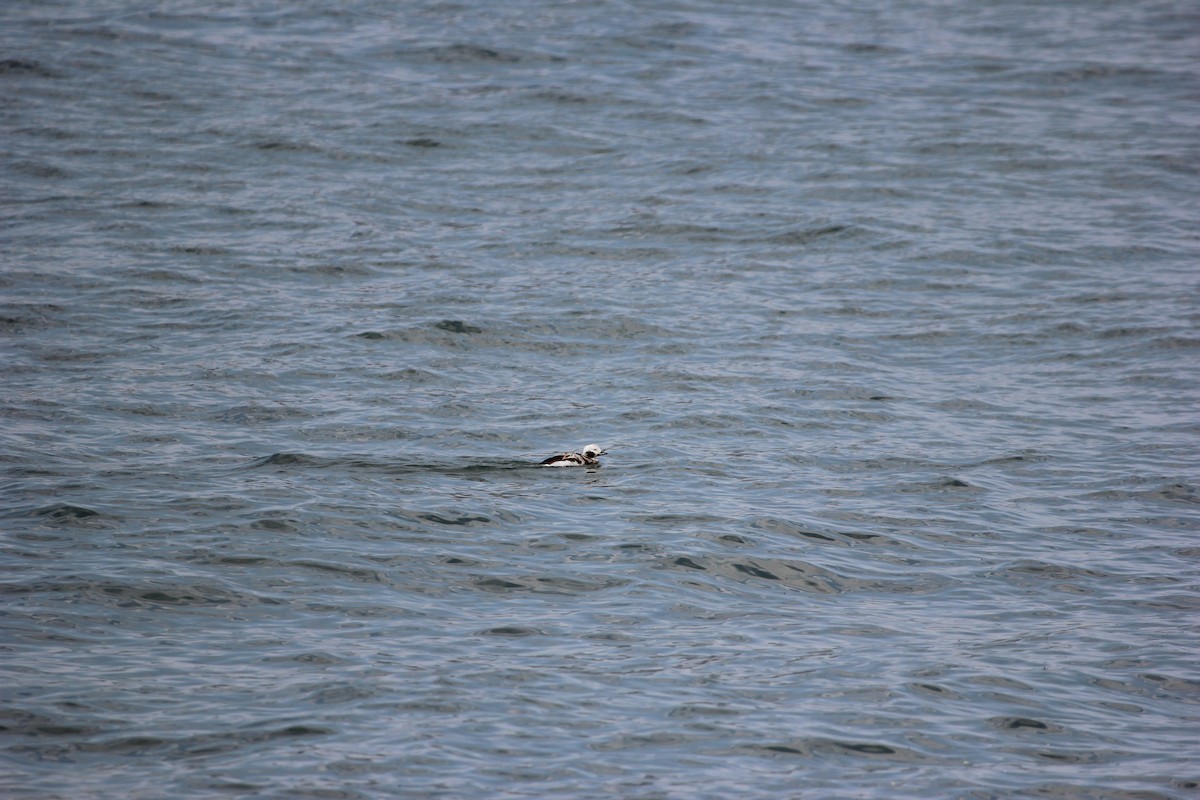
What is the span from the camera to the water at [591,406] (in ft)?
35.9

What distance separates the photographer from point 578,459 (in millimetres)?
16250

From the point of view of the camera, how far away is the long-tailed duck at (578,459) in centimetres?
1598

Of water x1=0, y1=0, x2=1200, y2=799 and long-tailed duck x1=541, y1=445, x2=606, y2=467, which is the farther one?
long-tailed duck x1=541, y1=445, x2=606, y2=467

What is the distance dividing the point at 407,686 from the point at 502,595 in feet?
6.94

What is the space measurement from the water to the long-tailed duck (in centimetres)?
45

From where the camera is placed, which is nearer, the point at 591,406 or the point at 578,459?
the point at 578,459

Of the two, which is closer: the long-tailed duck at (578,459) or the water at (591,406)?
the water at (591,406)

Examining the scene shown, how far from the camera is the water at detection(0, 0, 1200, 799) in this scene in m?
10.9

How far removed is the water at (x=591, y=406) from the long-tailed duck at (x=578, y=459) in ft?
1.49

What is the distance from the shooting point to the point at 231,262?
74.8 feet

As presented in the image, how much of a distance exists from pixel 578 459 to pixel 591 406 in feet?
8.27

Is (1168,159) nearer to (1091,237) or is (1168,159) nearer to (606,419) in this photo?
(1091,237)

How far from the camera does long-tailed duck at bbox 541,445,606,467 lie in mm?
15984

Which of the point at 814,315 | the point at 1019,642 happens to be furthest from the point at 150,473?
the point at 814,315
